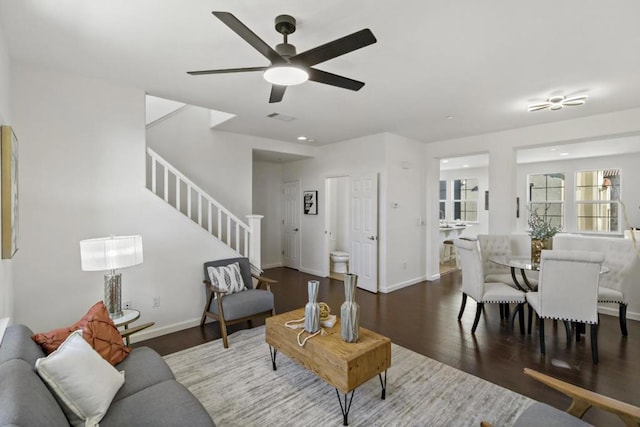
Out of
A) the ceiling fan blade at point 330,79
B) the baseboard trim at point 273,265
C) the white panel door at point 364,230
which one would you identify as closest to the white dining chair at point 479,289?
the white panel door at point 364,230

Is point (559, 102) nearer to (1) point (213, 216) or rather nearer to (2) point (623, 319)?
(2) point (623, 319)

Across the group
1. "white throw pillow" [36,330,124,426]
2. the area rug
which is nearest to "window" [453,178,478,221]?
the area rug

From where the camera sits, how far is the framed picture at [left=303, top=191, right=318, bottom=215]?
20.9 feet

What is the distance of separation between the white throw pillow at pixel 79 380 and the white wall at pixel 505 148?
17.2 ft

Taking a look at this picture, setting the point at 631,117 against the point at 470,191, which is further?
the point at 470,191

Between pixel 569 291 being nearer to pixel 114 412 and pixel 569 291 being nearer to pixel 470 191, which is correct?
pixel 114 412

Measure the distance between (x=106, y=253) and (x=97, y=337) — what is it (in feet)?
2.67

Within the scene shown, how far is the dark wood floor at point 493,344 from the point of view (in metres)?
2.48

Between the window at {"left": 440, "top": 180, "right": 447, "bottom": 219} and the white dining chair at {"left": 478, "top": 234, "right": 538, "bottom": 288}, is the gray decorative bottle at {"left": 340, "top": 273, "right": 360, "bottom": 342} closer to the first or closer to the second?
the white dining chair at {"left": 478, "top": 234, "right": 538, "bottom": 288}

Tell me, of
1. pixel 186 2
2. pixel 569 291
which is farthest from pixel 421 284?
pixel 186 2

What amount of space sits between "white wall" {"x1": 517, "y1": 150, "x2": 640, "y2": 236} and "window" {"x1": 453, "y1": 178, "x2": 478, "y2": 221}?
113 centimetres

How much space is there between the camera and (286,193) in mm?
7219

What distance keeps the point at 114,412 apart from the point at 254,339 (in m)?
1.86

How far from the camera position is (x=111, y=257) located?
8.15 feet
